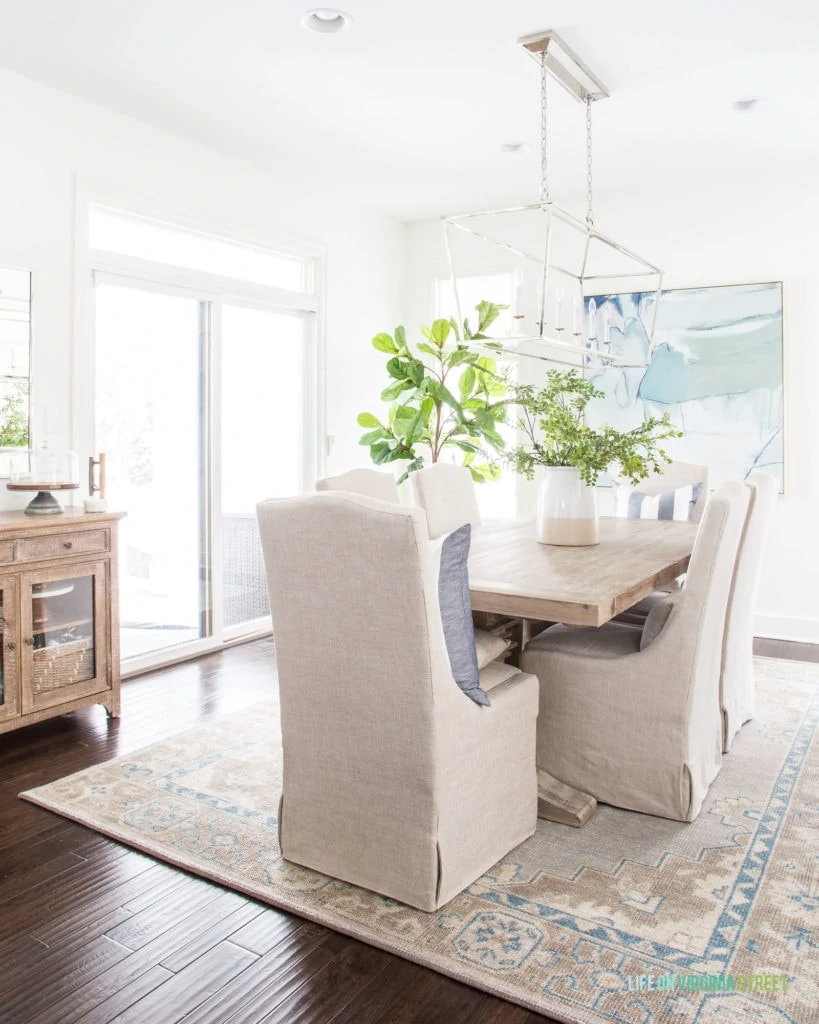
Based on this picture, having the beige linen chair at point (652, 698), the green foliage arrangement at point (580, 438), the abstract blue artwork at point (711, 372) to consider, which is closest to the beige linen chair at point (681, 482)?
the abstract blue artwork at point (711, 372)

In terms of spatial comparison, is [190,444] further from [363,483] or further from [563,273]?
[563,273]

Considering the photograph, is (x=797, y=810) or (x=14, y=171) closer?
(x=797, y=810)

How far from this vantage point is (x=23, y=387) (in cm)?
367

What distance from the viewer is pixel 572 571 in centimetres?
269

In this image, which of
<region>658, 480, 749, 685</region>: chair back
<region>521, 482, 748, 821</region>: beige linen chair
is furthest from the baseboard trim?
<region>658, 480, 749, 685</region>: chair back

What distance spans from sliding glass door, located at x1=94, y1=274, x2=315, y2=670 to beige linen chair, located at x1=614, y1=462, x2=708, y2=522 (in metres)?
2.20

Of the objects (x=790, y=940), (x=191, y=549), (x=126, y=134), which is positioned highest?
(x=126, y=134)

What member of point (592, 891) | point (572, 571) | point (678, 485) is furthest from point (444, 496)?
point (592, 891)

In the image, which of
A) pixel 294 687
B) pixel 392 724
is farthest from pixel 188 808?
pixel 392 724

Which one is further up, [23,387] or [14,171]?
[14,171]

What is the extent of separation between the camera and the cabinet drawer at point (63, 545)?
326cm

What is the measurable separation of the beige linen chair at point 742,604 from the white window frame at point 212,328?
8.96 feet

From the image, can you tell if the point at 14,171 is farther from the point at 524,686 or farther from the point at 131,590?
the point at 524,686

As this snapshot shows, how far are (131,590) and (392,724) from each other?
268cm
